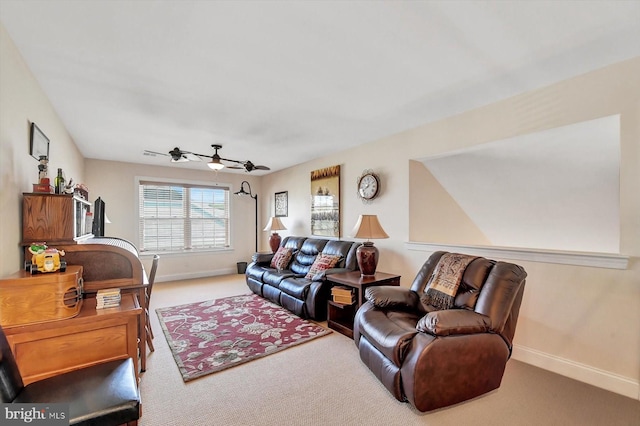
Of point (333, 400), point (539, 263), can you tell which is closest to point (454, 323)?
point (333, 400)

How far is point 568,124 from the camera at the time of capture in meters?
2.38

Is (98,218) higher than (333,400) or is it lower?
higher

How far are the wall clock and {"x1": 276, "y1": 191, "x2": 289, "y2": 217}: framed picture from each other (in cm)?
232

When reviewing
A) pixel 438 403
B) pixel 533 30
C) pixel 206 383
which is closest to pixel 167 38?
pixel 533 30

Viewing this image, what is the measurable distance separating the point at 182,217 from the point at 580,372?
22.0ft

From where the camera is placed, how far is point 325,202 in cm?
507

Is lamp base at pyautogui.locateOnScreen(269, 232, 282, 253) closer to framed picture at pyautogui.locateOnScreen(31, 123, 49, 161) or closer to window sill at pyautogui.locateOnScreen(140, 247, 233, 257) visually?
window sill at pyautogui.locateOnScreen(140, 247, 233, 257)

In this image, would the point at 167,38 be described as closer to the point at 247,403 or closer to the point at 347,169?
the point at 247,403

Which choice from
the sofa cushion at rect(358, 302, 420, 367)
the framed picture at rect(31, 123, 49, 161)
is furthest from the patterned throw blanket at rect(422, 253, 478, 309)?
the framed picture at rect(31, 123, 49, 161)

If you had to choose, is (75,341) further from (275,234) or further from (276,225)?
(276,225)

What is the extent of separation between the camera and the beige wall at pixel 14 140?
5.70 ft

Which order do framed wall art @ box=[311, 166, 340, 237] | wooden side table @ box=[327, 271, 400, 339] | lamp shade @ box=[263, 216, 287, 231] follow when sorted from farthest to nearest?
1. lamp shade @ box=[263, 216, 287, 231]
2. framed wall art @ box=[311, 166, 340, 237]
3. wooden side table @ box=[327, 271, 400, 339]

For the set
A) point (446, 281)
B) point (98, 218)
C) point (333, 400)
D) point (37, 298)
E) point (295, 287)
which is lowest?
point (333, 400)

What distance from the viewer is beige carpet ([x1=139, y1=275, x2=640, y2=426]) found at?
1.88m
